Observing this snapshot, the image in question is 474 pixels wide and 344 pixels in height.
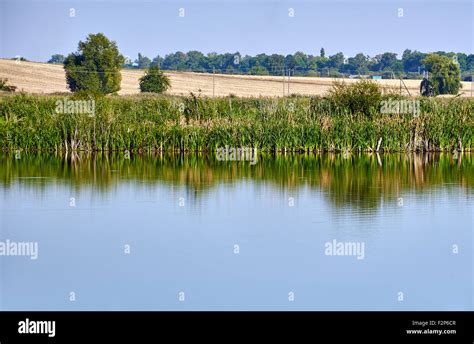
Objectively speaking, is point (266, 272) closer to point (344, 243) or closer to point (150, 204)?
point (344, 243)

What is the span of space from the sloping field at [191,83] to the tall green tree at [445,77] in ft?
6.08

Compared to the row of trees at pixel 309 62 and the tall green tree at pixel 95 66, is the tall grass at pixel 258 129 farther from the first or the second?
the row of trees at pixel 309 62

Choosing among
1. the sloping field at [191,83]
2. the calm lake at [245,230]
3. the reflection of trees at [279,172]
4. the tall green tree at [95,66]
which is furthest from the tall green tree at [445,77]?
the calm lake at [245,230]

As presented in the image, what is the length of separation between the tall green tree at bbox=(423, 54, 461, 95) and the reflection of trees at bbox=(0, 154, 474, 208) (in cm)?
3532

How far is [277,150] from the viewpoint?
1230 inches

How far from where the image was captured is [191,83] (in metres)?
77.0

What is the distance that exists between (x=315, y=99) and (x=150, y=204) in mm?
16235

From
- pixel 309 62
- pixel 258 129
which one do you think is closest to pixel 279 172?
pixel 258 129

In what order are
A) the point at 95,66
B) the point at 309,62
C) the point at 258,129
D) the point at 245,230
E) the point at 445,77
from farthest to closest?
the point at 309,62 < the point at 95,66 < the point at 445,77 < the point at 258,129 < the point at 245,230

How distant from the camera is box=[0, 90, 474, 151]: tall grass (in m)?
31.0

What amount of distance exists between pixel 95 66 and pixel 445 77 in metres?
24.0

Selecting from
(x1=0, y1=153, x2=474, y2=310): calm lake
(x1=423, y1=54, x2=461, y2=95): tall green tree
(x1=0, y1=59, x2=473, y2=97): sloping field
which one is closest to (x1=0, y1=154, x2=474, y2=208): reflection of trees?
(x1=0, y1=153, x2=474, y2=310): calm lake

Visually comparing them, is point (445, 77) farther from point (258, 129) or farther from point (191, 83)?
point (258, 129)
